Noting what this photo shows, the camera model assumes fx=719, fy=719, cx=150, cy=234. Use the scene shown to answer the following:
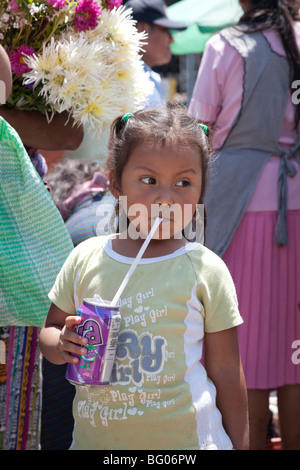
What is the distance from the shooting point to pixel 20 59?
8.02 ft

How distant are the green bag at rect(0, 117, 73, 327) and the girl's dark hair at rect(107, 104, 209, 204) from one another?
0.94 ft

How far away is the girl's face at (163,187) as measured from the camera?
1930 mm

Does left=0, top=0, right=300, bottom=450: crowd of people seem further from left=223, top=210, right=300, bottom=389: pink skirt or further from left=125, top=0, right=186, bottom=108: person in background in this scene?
left=125, top=0, right=186, bottom=108: person in background

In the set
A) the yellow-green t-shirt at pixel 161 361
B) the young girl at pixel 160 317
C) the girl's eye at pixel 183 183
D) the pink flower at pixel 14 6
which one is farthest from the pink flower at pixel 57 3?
the yellow-green t-shirt at pixel 161 361

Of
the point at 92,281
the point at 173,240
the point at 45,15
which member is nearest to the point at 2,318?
the point at 92,281

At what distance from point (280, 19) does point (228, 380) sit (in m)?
2.05

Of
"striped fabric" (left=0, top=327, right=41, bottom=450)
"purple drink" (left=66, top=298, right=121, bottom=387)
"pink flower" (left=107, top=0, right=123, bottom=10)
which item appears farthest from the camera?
"striped fabric" (left=0, top=327, right=41, bottom=450)

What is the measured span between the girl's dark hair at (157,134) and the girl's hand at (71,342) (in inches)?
18.9

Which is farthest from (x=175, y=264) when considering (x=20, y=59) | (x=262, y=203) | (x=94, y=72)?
(x=262, y=203)

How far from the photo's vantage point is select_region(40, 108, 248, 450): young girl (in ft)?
6.05

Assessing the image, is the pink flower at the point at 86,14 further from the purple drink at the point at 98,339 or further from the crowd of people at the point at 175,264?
the purple drink at the point at 98,339

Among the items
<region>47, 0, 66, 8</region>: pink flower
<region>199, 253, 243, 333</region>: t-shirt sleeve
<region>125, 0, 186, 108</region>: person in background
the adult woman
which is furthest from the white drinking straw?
<region>125, 0, 186, 108</region>: person in background

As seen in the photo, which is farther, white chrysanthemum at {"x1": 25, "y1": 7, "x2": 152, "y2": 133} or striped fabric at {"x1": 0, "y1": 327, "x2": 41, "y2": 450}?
striped fabric at {"x1": 0, "y1": 327, "x2": 41, "y2": 450}

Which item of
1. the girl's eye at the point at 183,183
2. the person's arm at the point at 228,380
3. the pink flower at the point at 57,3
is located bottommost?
the person's arm at the point at 228,380
